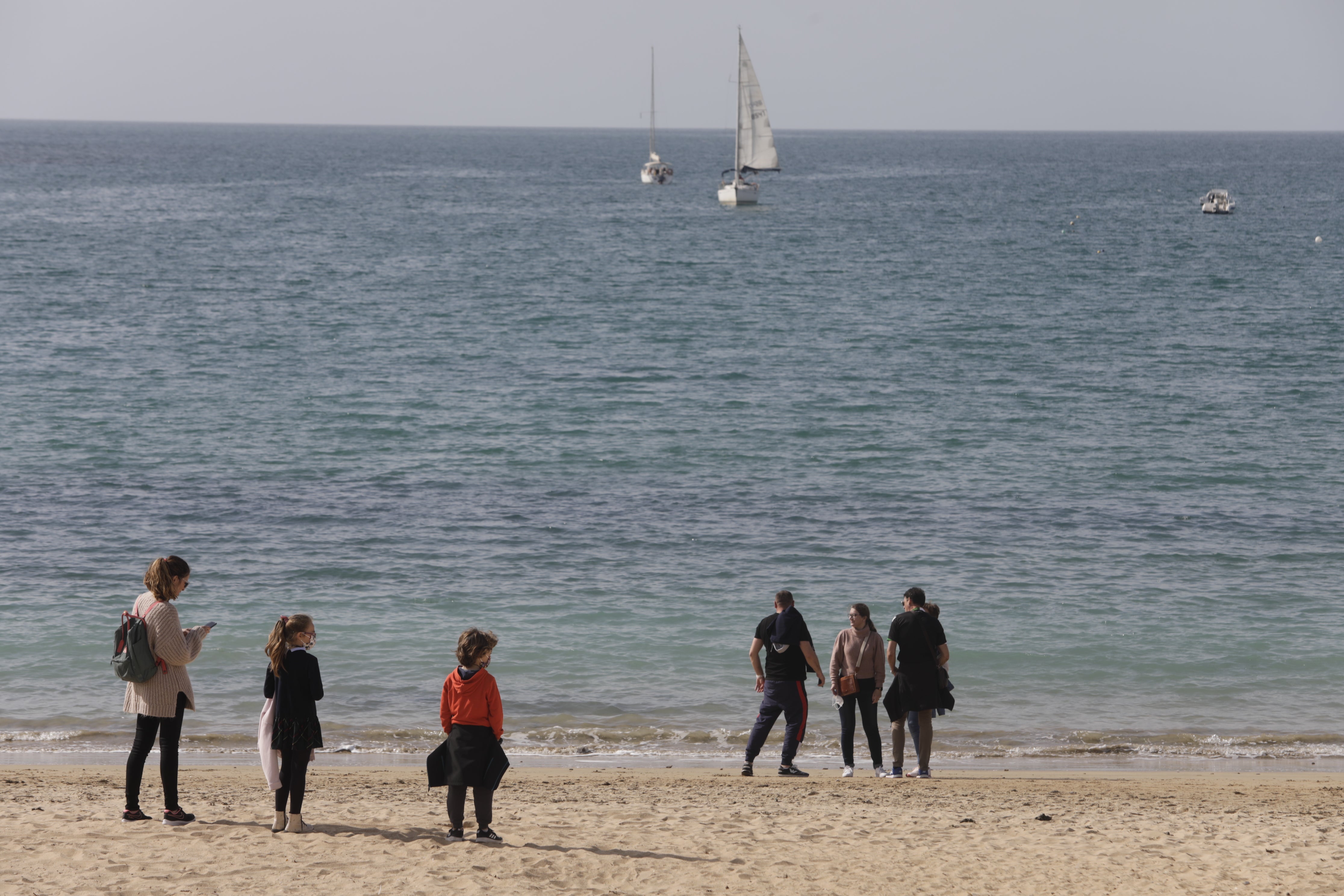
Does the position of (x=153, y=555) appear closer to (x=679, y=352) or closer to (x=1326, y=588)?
(x=1326, y=588)

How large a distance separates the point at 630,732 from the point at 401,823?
4413mm

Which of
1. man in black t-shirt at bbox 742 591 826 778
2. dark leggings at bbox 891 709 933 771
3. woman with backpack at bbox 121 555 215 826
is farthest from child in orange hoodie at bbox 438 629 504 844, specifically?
dark leggings at bbox 891 709 933 771

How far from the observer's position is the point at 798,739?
10.5 m

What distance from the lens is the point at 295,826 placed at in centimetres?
799

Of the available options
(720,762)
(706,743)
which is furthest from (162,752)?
(706,743)

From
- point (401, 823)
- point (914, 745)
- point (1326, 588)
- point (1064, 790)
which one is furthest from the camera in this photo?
point (1326, 588)

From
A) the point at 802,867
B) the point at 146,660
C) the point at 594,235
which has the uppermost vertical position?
the point at 594,235

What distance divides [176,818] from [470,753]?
2068 millimetres

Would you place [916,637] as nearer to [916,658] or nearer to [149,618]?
[916,658]

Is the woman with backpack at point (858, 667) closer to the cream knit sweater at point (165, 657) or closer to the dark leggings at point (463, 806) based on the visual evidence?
the dark leggings at point (463, 806)

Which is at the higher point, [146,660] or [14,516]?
[146,660]

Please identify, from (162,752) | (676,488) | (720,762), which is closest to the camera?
(162,752)

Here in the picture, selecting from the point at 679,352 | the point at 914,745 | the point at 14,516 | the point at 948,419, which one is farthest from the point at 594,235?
the point at 914,745

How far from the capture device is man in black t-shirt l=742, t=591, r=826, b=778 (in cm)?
996
